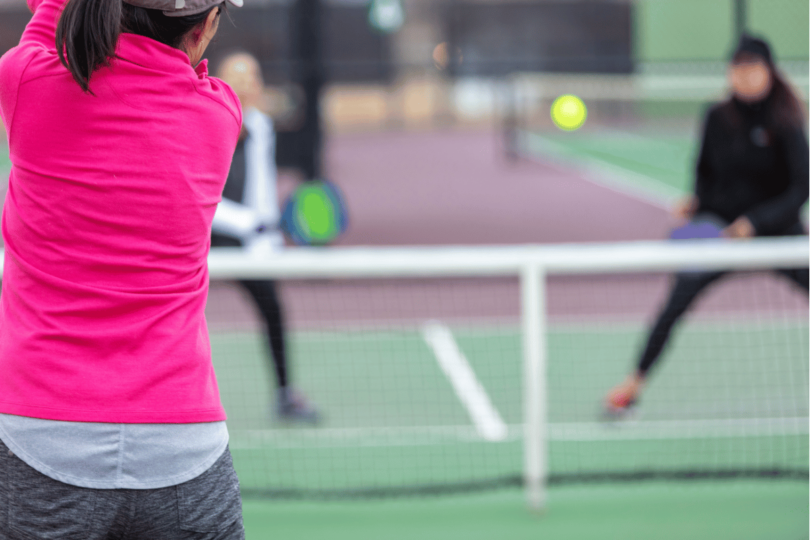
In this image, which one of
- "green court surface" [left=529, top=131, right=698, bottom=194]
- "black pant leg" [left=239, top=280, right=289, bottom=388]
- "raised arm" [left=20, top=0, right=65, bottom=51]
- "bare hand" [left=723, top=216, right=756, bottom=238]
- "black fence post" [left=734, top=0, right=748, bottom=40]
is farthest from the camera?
"green court surface" [left=529, top=131, right=698, bottom=194]

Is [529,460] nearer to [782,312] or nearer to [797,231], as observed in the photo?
[797,231]

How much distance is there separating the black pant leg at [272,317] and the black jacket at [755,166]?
208cm

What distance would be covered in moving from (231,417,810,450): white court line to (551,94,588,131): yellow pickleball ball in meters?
1.90

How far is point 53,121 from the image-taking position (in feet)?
4.21

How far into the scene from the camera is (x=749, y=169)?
426 centimetres

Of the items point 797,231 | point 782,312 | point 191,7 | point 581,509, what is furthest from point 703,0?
point 191,7

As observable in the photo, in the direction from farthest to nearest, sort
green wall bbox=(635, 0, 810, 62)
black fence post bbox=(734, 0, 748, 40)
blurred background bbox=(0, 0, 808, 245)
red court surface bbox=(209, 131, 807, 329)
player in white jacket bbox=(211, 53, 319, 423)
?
green wall bbox=(635, 0, 810, 62) < blurred background bbox=(0, 0, 808, 245) < black fence post bbox=(734, 0, 748, 40) < red court surface bbox=(209, 131, 807, 329) < player in white jacket bbox=(211, 53, 319, 423)

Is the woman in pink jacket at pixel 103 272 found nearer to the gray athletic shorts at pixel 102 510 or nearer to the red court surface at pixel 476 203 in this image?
the gray athletic shorts at pixel 102 510

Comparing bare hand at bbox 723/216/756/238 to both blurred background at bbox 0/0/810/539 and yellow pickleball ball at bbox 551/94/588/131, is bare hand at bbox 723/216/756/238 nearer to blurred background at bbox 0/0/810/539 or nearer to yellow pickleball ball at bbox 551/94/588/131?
blurred background at bbox 0/0/810/539

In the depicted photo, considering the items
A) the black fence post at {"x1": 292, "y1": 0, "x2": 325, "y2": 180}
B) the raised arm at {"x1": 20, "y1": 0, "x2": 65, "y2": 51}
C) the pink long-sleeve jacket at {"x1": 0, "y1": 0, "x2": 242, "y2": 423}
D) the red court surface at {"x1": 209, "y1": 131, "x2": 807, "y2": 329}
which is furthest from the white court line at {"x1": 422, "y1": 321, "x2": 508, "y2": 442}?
the raised arm at {"x1": 20, "y1": 0, "x2": 65, "y2": 51}

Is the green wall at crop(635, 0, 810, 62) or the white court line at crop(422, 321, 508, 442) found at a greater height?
the green wall at crop(635, 0, 810, 62)

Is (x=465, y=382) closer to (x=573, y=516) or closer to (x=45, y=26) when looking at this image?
(x=573, y=516)

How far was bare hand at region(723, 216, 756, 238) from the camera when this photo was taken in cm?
407

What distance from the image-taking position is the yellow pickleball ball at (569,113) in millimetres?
5465
